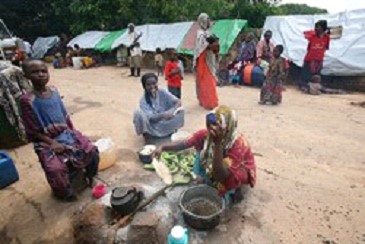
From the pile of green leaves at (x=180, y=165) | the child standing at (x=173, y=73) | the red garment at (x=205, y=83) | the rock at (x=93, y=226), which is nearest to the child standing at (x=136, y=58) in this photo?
the child standing at (x=173, y=73)

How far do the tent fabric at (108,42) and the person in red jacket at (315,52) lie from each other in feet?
29.2

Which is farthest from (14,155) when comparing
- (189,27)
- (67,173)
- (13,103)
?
(189,27)

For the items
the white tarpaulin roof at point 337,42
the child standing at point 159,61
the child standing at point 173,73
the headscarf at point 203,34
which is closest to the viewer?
the headscarf at point 203,34

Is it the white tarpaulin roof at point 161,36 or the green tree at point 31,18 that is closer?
the white tarpaulin roof at point 161,36

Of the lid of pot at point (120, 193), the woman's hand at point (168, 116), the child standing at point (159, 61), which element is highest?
the woman's hand at point (168, 116)

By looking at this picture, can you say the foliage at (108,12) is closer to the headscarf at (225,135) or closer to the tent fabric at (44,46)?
the tent fabric at (44,46)

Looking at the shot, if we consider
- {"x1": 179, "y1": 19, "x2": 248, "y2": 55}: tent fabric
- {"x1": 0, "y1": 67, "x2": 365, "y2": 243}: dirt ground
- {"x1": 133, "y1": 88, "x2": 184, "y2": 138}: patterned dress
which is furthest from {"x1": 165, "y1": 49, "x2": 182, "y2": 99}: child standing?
{"x1": 179, "y1": 19, "x2": 248, "y2": 55}: tent fabric

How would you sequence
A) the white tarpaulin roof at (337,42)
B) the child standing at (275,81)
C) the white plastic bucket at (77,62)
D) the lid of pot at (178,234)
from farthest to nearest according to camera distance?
the white plastic bucket at (77,62) → the white tarpaulin roof at (337,42) → the child standing at (275,81) → the lid of pot at (178,234)

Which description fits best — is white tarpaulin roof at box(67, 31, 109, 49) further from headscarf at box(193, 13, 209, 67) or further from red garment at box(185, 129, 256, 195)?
red garment at box(185, 129, 256, 195)

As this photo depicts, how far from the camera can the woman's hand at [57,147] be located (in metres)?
3.16

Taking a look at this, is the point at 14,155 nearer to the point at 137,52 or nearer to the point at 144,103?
the point at 144,103

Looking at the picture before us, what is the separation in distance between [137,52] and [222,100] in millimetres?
4720

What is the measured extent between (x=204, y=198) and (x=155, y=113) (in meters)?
1.82

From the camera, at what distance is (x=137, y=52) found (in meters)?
10.7
